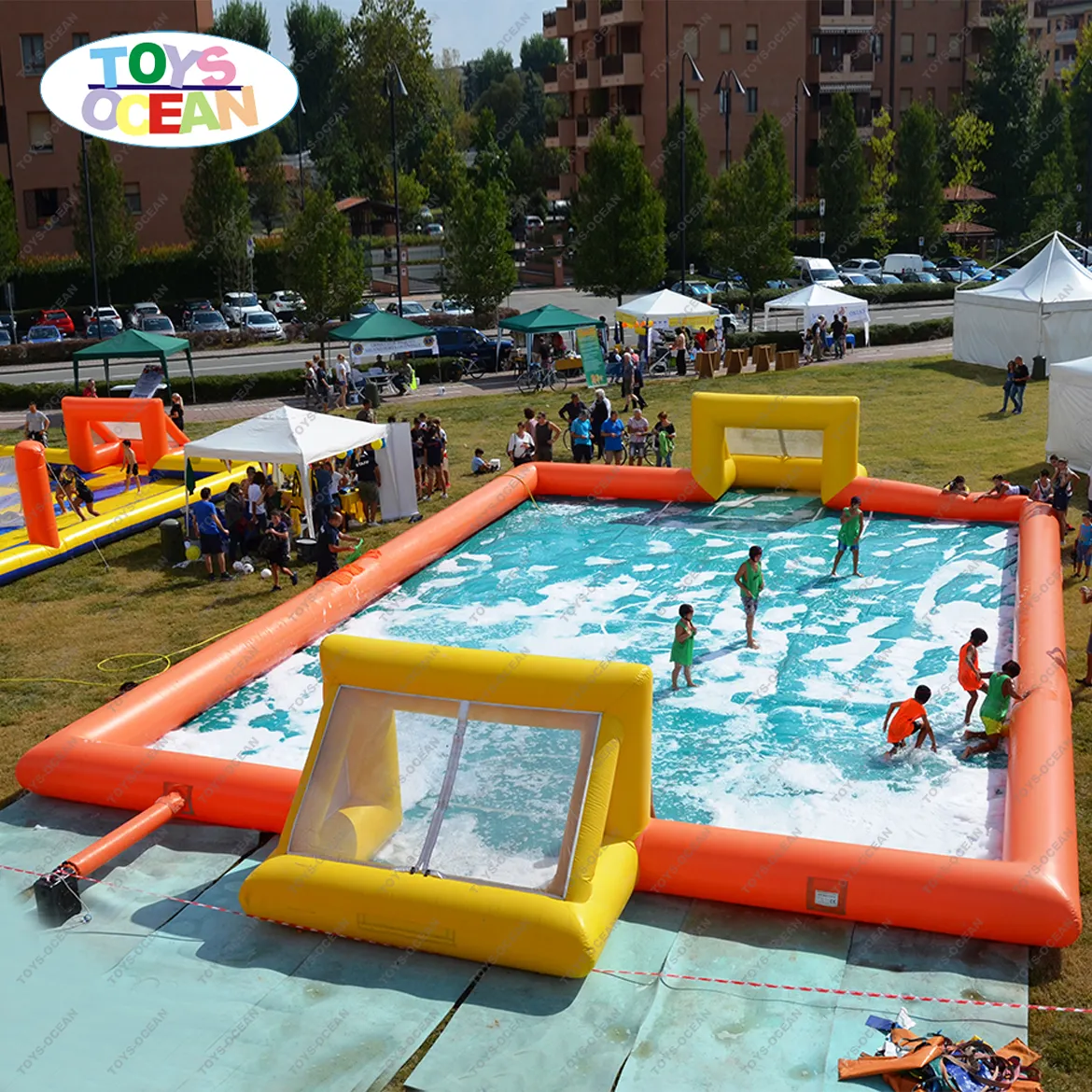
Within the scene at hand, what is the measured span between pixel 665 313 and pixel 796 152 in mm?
35984

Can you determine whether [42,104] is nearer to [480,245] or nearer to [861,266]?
[480,245]

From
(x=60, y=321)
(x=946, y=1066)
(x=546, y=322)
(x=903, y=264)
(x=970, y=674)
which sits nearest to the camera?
(x=946, y=1066)

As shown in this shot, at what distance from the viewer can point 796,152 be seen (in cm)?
6481

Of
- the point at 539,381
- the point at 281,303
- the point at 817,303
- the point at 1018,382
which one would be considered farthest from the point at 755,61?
the point at 1018,382

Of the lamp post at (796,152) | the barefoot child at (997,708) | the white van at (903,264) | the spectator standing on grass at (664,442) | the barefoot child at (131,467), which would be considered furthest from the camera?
the lamp post at (796,152)

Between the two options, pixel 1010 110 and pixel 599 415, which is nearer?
pixel 599 415

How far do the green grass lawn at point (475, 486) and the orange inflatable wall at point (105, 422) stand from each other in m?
3.28

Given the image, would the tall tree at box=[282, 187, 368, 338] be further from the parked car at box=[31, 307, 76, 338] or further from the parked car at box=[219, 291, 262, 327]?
the parked car at box=[31, 307, 76, 338]

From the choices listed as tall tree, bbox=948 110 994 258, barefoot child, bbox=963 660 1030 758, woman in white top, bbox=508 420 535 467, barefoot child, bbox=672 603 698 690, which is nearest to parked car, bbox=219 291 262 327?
woman in white top, bbox=508 420 535 467

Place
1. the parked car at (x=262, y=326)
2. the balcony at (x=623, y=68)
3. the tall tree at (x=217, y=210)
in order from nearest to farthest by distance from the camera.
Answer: the parked car at (x=262, y=326), the tall tree at (x=217, y=210), the balcony at (x=623, y=68)

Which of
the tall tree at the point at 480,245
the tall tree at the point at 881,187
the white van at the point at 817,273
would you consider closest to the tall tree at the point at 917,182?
the tall tree at the point at 881,187

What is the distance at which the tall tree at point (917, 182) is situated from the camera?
181ft

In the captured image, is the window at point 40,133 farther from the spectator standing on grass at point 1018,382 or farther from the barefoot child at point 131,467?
the spectator standing on grass at point 1018,382

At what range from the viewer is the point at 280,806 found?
10.6 meters
